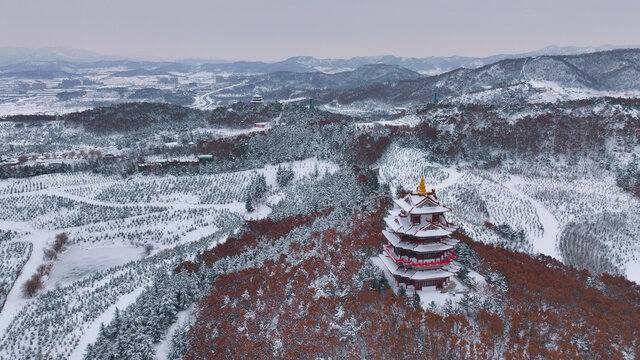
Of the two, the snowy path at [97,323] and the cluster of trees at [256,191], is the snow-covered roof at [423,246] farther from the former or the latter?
the cluster of trees at [256,191]

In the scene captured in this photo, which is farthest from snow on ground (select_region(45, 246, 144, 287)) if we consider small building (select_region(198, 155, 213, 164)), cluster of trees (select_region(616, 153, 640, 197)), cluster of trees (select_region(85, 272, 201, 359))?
cluster of trees (select_region(616, 153, 640, 197))

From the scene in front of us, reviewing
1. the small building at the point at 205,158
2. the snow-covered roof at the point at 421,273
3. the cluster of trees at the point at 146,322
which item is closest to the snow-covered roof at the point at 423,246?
the snow-covered roof at the point at 421,273

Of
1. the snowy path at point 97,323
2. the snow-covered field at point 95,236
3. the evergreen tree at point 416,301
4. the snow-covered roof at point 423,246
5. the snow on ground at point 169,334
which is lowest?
the snow-covered field at point 95,236

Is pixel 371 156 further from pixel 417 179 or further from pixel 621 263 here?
pixel 621 263

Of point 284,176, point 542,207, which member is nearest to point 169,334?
point 284,176

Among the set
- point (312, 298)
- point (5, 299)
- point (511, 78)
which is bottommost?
point (5, 299)

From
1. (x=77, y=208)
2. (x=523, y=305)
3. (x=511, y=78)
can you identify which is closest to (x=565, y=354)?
(x=523, y=305)
